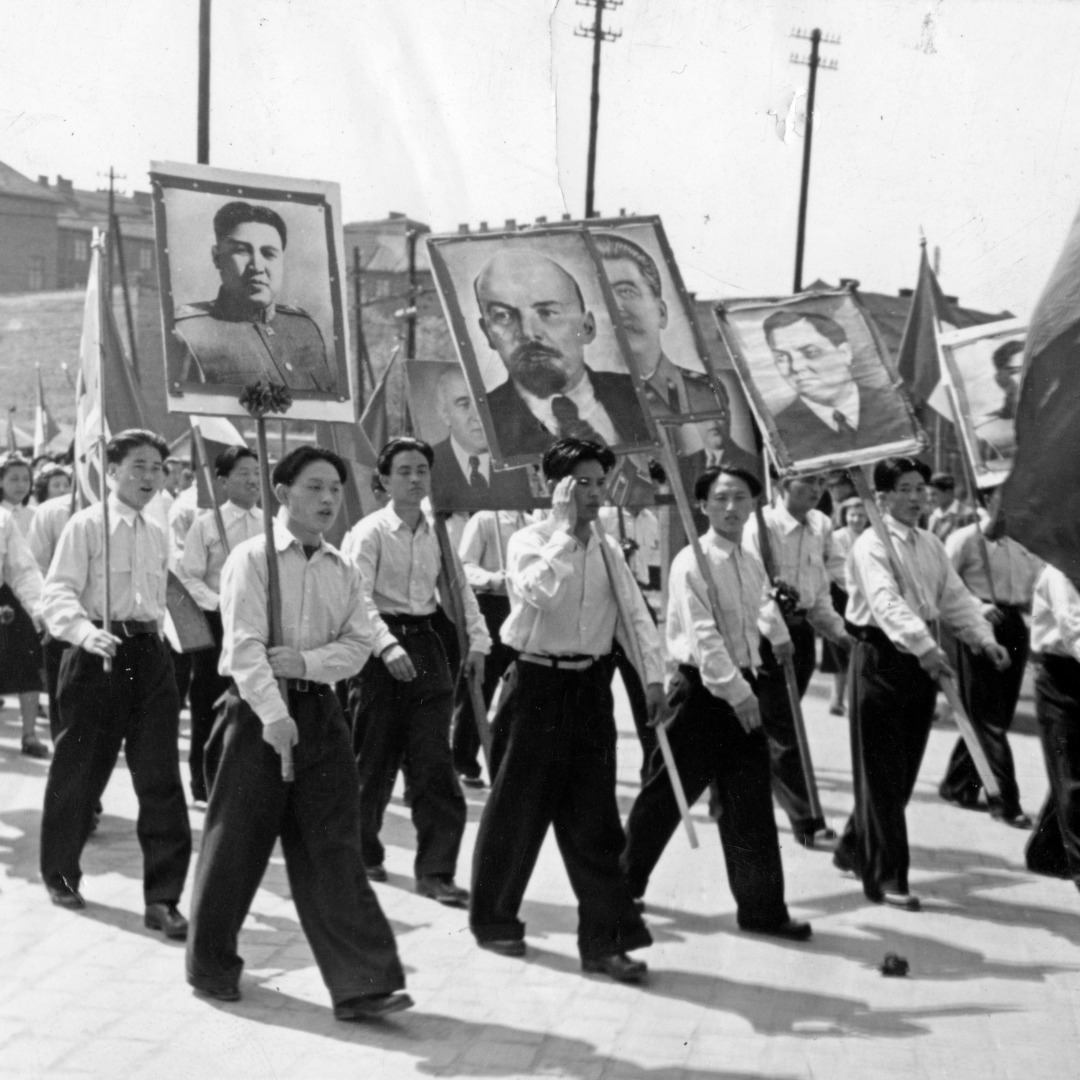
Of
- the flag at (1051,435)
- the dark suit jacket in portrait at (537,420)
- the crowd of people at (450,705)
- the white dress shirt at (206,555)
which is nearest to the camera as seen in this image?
the flag at (1051,435)

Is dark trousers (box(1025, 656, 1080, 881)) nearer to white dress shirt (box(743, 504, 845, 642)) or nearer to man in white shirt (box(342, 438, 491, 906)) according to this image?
white dress shirt (box(743, 504, 845, 642))

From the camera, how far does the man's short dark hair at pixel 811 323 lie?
27.4 feet

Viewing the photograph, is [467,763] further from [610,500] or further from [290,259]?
[290,259]

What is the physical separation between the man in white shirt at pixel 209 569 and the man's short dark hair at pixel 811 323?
2.95m

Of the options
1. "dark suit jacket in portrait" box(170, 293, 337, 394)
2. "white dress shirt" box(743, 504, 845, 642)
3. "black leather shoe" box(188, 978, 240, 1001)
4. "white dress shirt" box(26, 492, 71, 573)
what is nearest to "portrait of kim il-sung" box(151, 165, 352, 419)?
"dark suit jacket in portrait" box(170, 293, 337, 394)

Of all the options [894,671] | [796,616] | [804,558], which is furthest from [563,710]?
[804,558]

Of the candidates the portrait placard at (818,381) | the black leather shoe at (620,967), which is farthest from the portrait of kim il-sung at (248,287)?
the portrait placard at (818,381)

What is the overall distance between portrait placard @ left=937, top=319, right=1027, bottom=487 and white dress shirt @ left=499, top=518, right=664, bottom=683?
2.30 metres

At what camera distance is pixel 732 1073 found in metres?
5.07

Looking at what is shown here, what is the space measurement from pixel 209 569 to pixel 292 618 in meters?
3.98

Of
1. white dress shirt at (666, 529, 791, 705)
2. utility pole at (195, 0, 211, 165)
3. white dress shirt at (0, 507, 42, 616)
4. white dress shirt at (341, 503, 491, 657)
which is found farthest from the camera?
utility pole at (195, 0, 211, 165)

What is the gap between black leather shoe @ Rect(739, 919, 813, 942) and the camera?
681 centimetres

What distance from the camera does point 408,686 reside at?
7.61 meters

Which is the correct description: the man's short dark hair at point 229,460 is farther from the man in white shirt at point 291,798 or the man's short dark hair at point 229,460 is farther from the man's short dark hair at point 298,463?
the man in white shirt at point 291,798
